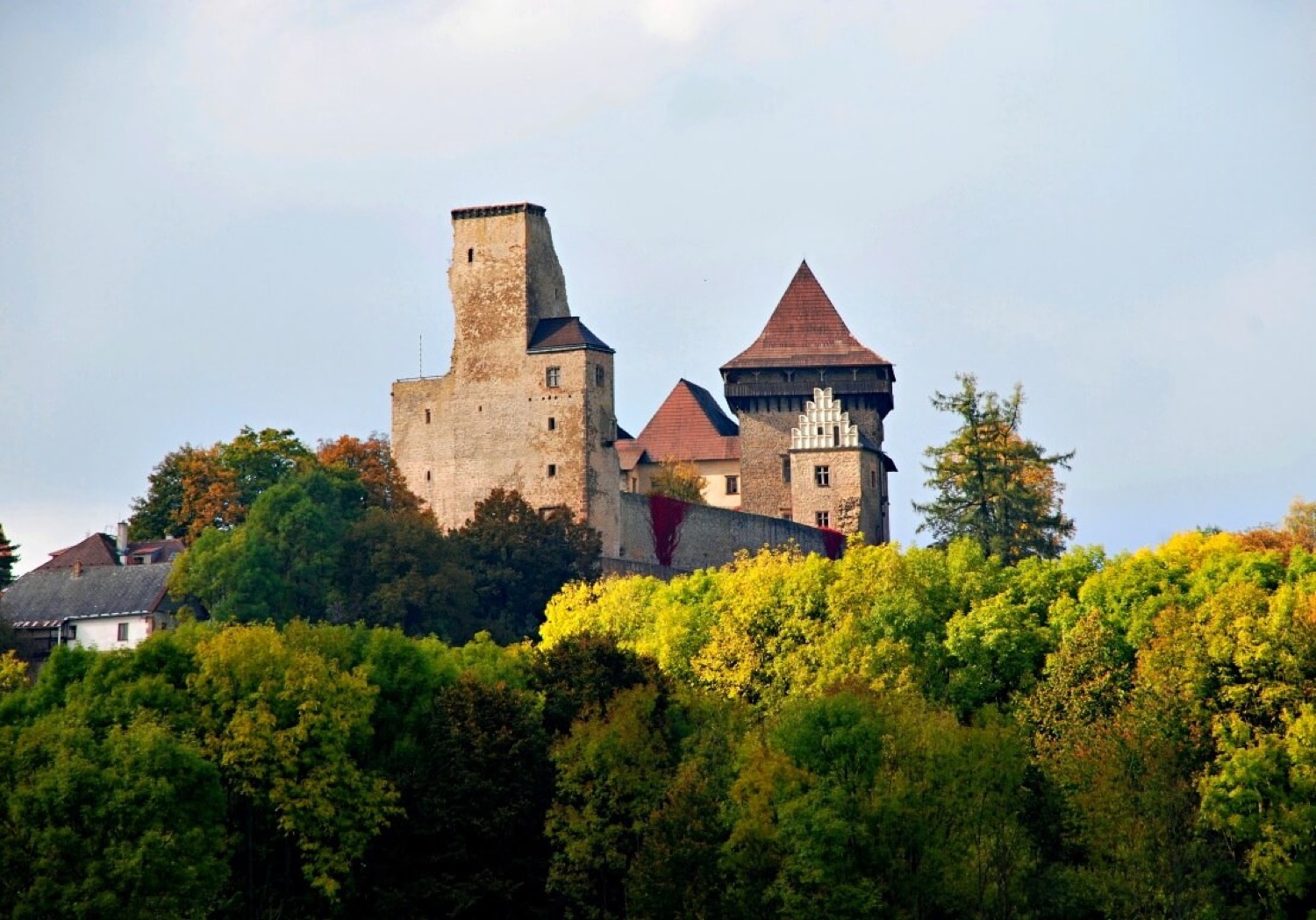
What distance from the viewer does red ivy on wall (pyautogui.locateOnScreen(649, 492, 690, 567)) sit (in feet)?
301

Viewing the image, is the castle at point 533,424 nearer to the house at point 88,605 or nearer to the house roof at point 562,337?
the house roof at point 562,337

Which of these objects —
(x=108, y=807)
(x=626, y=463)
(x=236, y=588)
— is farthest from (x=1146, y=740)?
(x=626, y=463)

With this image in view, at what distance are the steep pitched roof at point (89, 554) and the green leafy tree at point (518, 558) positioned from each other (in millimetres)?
10312

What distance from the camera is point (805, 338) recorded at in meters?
109

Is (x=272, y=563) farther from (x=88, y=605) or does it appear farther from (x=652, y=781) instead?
(x=652, y=781)

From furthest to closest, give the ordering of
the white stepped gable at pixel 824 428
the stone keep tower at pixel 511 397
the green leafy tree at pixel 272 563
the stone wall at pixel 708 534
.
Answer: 1. the white stepped gable at pixel 824 428
2. the stone wall at pixel 708 534
3. the stone keep tower at pixel 511 397
4. the green leafy tree at pixel 272 563

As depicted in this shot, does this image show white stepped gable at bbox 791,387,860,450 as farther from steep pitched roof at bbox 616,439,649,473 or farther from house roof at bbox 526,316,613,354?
house roof at bbox 526,316,613,354

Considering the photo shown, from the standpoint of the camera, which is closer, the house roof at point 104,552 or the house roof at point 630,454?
the house roof at point 104,552

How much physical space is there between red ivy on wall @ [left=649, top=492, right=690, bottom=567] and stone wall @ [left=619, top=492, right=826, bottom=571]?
0.51 feet

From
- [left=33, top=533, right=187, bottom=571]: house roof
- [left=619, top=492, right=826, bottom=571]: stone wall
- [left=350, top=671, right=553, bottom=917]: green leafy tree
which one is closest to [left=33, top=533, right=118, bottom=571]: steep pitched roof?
[left=33, top=533, right=187, bottom=571]: house roof

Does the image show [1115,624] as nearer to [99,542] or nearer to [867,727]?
[867,727]

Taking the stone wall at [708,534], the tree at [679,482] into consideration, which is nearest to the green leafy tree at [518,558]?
the stone wall at [708,534]

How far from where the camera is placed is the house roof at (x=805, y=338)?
10725 centimetres

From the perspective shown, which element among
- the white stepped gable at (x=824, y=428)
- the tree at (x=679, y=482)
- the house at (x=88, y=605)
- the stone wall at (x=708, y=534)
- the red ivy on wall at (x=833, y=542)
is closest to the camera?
the house at (x=88, y=605)
